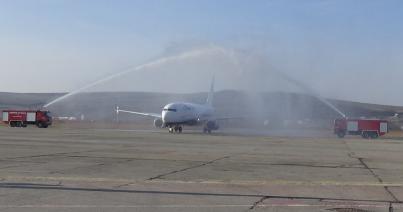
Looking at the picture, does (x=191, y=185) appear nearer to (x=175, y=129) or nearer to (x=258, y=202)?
(x=258, y=202)

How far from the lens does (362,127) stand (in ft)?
246

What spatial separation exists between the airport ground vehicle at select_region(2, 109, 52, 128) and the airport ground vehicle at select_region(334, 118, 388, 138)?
3993cm

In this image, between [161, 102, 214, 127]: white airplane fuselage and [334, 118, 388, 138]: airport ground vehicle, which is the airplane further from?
[334, 118, 388, 138]: airport ground vehicle

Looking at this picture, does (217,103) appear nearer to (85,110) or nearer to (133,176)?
(85,110)

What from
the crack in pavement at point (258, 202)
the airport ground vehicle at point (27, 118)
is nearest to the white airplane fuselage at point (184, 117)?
the airport ground vehicle at point (27, 118)

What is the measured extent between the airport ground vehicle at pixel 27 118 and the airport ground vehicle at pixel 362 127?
1572 inches

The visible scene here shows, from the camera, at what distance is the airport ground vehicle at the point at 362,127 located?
74688mm

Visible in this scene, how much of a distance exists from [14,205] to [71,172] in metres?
7.13

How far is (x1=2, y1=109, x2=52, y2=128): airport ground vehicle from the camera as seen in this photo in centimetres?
8150

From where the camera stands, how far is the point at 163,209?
11.8 m

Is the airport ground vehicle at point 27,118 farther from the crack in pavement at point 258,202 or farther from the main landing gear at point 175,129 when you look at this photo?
the crack in pavement at point 258,202

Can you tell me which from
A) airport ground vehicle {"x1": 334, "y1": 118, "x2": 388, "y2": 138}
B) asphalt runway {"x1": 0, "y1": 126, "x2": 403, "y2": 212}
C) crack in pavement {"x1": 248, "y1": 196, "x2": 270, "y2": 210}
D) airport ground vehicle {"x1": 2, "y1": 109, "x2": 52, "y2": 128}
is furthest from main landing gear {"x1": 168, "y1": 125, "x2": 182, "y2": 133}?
crack in pavement {"x1": 248, "y1": 196, "x2": 270, "y2": 210}

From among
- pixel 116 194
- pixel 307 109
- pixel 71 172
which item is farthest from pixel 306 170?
pixel 307 109

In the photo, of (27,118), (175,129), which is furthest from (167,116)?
(27,118)
